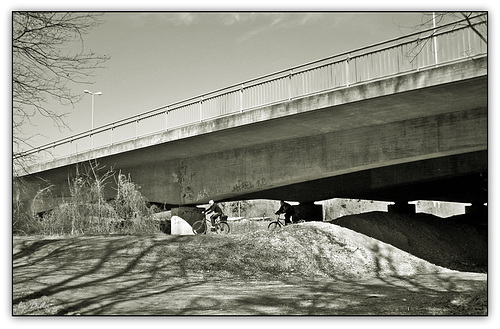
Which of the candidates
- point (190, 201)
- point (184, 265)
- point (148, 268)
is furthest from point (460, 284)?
point (190, 201)

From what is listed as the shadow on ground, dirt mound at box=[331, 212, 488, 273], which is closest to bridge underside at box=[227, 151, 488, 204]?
dirt mound at box=[331, 212, 488, 273]

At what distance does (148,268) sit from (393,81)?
687 centimetres

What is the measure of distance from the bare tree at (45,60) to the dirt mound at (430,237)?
9.66 m

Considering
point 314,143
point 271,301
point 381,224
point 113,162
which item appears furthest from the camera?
point 113,162

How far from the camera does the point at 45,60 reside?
914 cm

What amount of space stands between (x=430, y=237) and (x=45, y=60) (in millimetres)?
13108

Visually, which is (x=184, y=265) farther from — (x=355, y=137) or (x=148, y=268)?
(x=355, y=137)

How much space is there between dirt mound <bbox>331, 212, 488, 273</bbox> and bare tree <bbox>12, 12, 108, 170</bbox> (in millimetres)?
9661

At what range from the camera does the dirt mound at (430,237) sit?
15.3 m

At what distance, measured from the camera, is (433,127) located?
42.1 feet

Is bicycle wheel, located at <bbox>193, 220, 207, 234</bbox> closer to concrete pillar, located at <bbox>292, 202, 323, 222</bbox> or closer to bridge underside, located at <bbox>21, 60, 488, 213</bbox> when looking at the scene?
bridge underside, located at <bbox>21, 60, 488, 213</bbox>

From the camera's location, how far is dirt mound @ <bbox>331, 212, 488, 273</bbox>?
50.1 ft

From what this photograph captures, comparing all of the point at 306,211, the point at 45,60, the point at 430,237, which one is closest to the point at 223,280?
the point at 45,60

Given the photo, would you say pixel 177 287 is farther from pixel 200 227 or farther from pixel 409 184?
pixel 409 184
